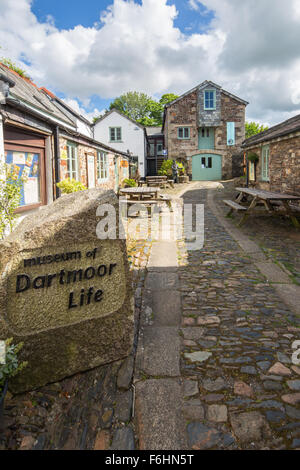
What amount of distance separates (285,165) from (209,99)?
58.5 feet

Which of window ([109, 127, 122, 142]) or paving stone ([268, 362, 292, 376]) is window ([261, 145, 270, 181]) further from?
window ([109, 127, 122, 142])

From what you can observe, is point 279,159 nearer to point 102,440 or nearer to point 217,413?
point 217,413

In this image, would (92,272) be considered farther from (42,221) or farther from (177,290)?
(177,290)

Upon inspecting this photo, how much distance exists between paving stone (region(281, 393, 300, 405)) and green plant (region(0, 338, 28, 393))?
186cm

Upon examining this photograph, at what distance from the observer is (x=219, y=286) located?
14.0 feet

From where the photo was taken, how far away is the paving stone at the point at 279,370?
2.49 meters

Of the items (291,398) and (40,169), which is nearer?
(291,398)

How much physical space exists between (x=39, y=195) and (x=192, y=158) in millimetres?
20420

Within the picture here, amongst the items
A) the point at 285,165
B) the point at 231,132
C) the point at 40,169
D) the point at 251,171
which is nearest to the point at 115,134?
the point at 231,132

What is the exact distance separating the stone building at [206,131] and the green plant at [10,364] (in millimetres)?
25132

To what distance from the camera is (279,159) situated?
1054 cm

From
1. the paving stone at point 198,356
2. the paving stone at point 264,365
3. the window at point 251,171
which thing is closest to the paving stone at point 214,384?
the paving stone at point 198,356

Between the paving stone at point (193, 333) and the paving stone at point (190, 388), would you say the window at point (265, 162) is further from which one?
the paving stone at point (190, 388)
